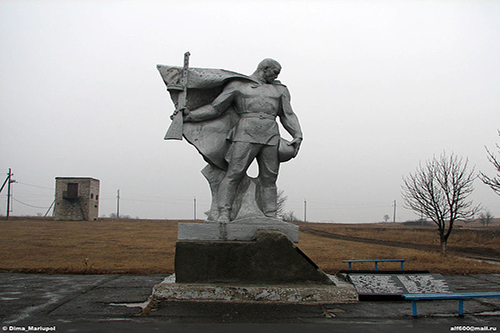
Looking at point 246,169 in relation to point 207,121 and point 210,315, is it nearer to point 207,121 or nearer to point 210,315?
point 207,121

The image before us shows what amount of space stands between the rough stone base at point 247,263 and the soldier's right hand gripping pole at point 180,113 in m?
1.52

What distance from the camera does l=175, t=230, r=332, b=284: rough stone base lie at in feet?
15.1

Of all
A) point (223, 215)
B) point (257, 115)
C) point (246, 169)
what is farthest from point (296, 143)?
point (223, 215)

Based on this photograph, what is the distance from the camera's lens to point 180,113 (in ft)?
17.4

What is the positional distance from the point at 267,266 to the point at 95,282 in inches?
118

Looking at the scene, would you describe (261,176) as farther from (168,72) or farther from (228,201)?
(168,72)

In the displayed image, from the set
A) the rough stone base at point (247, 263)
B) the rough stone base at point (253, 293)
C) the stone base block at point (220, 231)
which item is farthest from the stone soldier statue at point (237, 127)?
the rough stone base at point (253, 293)

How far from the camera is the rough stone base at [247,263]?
4.60 metres

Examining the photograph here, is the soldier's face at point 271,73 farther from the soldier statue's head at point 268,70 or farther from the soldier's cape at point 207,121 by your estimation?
the soldier's cape at point 207,121

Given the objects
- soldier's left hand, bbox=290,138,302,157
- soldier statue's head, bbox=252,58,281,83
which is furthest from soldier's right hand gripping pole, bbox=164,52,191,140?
soldier's left hand, bbox=290,138,302,157

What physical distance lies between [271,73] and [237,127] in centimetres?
95

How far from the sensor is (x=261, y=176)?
5.46m

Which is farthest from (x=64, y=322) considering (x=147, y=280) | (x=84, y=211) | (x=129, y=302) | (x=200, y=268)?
(x=84, y=211)

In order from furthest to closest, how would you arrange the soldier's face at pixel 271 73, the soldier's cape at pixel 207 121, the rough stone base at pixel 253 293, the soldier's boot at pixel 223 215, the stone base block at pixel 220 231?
1. the soldier's face at pixel 271 73
2. the soldier's cape at pixel 207 121
3. the soldier's boot at pixel 223 215
4. the stone base block at pixel 220 231
5. the rough stone base at pixel 253 293
